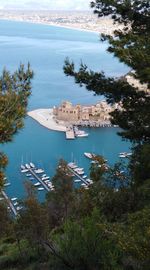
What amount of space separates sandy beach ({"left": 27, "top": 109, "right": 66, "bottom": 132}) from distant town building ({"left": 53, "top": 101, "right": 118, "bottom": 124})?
2.95 ft

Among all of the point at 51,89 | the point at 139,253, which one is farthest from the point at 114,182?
the point at 51,89

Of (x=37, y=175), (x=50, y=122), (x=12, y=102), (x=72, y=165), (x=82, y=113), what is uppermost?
(x=12, y=102)

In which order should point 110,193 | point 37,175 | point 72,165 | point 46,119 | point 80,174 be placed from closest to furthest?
point 110,193, point 80,174, point 37,175, point 72,165, point 46,119

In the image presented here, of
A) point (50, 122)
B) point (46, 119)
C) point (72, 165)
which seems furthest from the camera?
point (50, 122)

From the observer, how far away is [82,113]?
35688mm

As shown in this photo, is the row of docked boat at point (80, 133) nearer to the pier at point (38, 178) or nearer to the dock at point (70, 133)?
the dock at point (70, 133)

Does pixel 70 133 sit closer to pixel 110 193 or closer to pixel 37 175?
pixel 37 175

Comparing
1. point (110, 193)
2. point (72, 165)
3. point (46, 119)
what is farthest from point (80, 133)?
point (110, 193)

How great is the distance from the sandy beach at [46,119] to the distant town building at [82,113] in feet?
2.95

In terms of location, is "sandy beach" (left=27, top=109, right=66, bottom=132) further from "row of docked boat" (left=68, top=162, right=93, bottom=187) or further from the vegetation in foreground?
the vegetation in foreground

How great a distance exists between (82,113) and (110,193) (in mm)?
30461

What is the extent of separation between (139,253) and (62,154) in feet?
80.1

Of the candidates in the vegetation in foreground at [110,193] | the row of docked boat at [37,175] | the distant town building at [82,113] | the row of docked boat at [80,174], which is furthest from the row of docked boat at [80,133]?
the vegetation in foreground at [110,193]

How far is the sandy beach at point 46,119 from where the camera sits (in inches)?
1323
